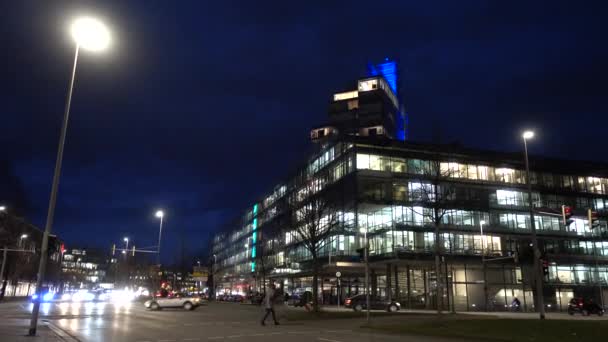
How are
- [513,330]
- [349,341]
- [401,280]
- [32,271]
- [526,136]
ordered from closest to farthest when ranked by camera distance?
[349,341]
[513,330]
[526,136]
[401,280]
[32,271]

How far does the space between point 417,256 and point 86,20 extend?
142 feet

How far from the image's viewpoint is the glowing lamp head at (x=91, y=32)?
56.7 ft

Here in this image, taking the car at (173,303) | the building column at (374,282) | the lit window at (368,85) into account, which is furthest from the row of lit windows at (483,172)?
the lit window at (368,85)

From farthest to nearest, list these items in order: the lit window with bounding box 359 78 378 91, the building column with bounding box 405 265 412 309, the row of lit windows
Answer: the lit window with bounding box 359 78 378 91 → the row of lit windows → the building column with bounding box 405 265 412 309

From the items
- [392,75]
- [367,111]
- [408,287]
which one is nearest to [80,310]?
[408,287]

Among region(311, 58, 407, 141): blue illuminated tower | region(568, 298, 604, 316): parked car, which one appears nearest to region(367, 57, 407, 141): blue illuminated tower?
region(311, 58, 407, 141): blue illuminated tower

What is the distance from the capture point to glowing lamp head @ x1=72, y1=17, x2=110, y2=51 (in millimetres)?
17281

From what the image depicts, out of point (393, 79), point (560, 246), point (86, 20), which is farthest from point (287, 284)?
point (86, 20)

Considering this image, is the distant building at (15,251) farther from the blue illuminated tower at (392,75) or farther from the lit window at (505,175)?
the blue illuminated tower at (392,75)

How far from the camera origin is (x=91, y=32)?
17422mm

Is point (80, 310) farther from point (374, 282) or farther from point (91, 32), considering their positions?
point (374, 282)

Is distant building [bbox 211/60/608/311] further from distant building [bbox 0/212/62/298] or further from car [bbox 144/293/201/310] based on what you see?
distant building [bbox 0/212/62/298]

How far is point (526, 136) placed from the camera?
30.9 meters

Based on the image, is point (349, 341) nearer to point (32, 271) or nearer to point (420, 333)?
point (420, 333)
